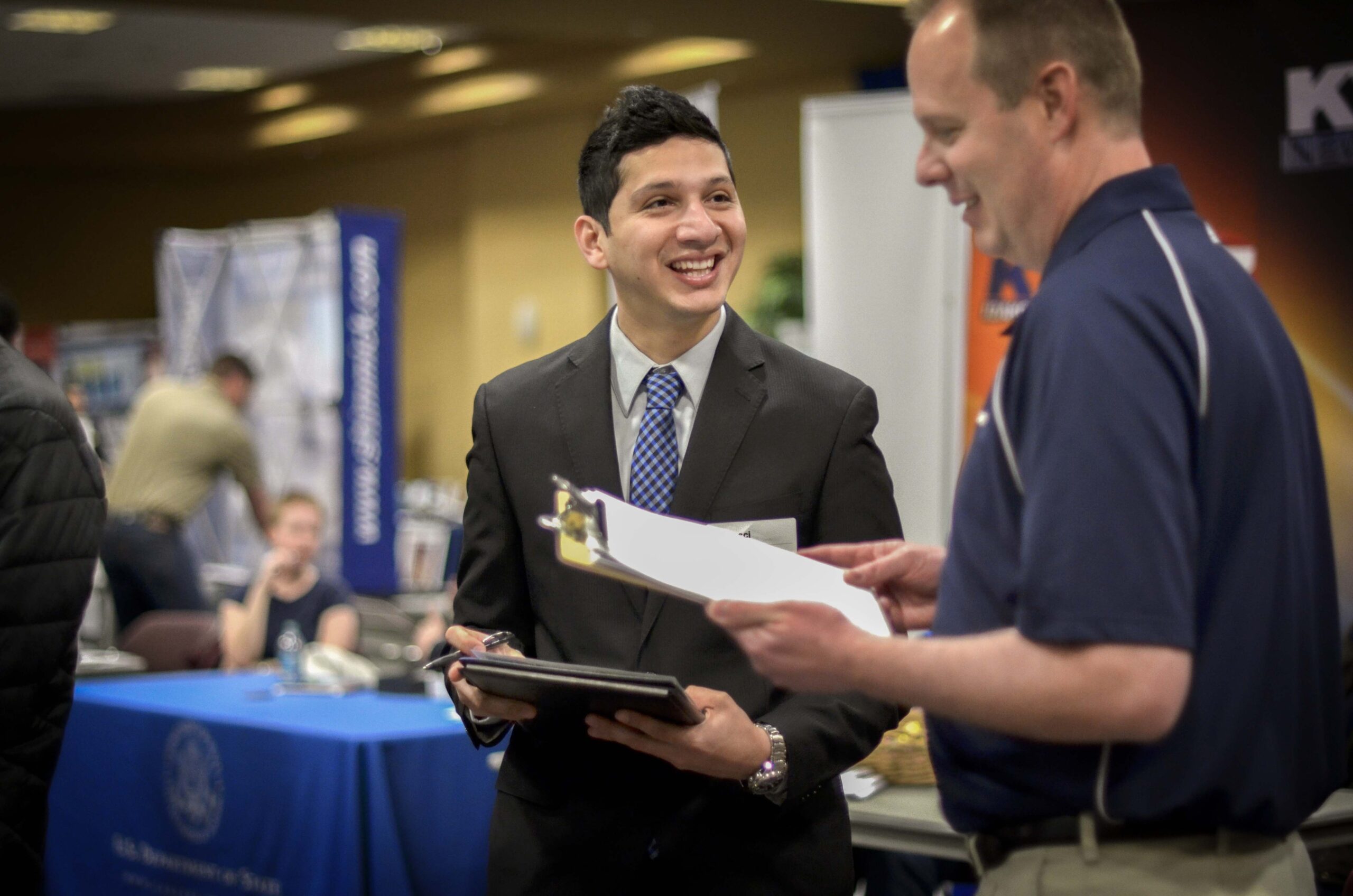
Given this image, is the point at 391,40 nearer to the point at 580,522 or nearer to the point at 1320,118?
the point at 1320,118

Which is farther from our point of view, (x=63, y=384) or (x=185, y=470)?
(x=63, y=384)

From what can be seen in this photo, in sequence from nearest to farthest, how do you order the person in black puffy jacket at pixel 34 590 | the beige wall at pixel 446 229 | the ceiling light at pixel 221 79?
1. the person in black puffy jacket at pixel 34 590
2. the beige wall at pixel 446 229
3. the ceiling light at pixel 221 79

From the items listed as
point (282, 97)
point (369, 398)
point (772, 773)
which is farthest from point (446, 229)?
point (772, 773)

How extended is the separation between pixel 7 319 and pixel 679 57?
739 centimetres

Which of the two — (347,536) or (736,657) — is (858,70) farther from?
(736,657)

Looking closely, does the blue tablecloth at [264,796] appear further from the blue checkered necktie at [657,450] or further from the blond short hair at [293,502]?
the blue checkered necktie at [657,450]

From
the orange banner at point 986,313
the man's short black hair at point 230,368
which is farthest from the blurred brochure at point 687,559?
the man's short black hair at point 230,368

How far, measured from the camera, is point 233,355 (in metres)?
8.56

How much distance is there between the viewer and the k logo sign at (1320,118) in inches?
160

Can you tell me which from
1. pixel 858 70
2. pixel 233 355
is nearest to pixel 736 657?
pixel 233 355

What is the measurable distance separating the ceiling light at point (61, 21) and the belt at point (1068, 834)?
29.9 ft

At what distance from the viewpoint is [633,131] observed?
5.66ft

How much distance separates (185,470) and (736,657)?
6433 mm

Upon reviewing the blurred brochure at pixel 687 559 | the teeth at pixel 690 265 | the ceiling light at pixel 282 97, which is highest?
the ceiling light at pixel 282 97
